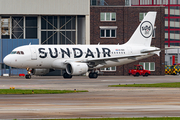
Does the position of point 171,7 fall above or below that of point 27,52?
above

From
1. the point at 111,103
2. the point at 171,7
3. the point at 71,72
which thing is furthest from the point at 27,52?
the point at 171,7

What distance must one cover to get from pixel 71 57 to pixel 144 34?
47.2ft

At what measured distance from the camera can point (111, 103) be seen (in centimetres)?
2002

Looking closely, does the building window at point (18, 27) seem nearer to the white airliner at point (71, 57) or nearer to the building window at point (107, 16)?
the building window at point (107, 16)

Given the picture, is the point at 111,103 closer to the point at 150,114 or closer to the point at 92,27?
the point at 150,114

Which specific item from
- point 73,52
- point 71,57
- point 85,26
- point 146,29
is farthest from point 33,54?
point 146,29

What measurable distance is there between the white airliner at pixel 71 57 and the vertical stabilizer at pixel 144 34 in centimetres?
142

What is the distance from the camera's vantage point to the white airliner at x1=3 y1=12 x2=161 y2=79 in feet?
164

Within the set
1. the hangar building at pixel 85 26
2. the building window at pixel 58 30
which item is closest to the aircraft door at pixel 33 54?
the hangar building at pixel 85 26

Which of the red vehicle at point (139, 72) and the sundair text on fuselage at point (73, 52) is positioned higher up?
the sundair text on fuselage at point (73, 52)

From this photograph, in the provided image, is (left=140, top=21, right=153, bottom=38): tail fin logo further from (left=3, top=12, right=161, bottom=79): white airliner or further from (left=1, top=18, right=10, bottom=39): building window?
(left=1, top=18, right=10, bottom=39): building window

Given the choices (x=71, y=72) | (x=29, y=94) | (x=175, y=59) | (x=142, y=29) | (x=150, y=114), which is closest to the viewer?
(x=150, y=114)

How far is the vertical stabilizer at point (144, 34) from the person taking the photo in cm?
5969

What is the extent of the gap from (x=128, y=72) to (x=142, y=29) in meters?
10.2
